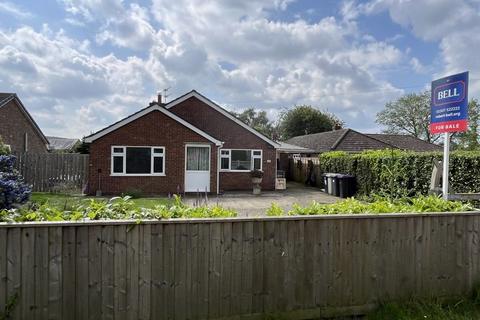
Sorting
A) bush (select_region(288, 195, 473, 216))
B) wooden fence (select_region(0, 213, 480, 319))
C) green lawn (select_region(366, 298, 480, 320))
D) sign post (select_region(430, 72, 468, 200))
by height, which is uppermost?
sign post (select_region(430, 72, 468, 200))

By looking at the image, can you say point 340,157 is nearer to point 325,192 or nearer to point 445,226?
point 325,192

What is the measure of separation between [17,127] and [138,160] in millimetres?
13256

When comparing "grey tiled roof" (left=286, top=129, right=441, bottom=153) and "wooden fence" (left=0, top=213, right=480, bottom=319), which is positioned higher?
"grey tiled roof" (left=286, top=129, right=441, bottom=153)

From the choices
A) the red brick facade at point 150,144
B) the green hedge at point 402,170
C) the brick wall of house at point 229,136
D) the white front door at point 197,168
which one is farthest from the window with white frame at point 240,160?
the green hedge at point 402,170

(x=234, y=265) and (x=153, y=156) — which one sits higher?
(x=153, y=156)

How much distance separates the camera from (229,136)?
66.1ft

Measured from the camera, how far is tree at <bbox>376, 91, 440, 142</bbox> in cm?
4747

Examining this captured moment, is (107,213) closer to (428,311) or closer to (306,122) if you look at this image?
(428,311)

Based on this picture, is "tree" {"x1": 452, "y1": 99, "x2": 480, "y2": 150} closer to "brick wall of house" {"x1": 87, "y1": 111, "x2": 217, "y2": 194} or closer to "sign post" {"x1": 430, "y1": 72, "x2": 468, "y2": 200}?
"brick wall of house" {"x1": 87, "y1": 111, "x2": 217, "y2": 194}

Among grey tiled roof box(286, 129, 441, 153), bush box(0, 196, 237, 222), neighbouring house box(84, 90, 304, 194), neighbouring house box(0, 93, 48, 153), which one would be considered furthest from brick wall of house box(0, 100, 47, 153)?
grey tiled roof box(286, 129, 441, 153)

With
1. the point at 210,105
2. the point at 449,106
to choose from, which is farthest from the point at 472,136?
the point at 449,106

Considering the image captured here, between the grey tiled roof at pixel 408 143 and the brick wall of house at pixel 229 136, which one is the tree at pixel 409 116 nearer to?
the grey tiled roof at pixel 408 143

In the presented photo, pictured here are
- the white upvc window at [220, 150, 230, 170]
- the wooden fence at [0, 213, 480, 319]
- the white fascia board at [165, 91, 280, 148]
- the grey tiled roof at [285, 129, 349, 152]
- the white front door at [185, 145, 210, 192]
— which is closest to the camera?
the wooden fence at [0, 213, 480, 319]

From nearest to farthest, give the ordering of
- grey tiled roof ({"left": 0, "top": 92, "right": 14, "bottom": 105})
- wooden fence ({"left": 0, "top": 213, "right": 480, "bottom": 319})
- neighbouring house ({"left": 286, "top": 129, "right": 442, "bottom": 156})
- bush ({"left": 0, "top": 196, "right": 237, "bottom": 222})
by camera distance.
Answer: wooden fence ({"left": 0, "top": 213, "right": 480, "bottom": 319}) < bush ({"left": 0, "top": 196, "right": 237, "bottom": 222}) < grey tiled roof ({"left": 0, "top": 92, "right": 14, "bottom": 105}) < neighbouring house ({"left": 286, "top": 129, "right": 442, "bottom": 156})
